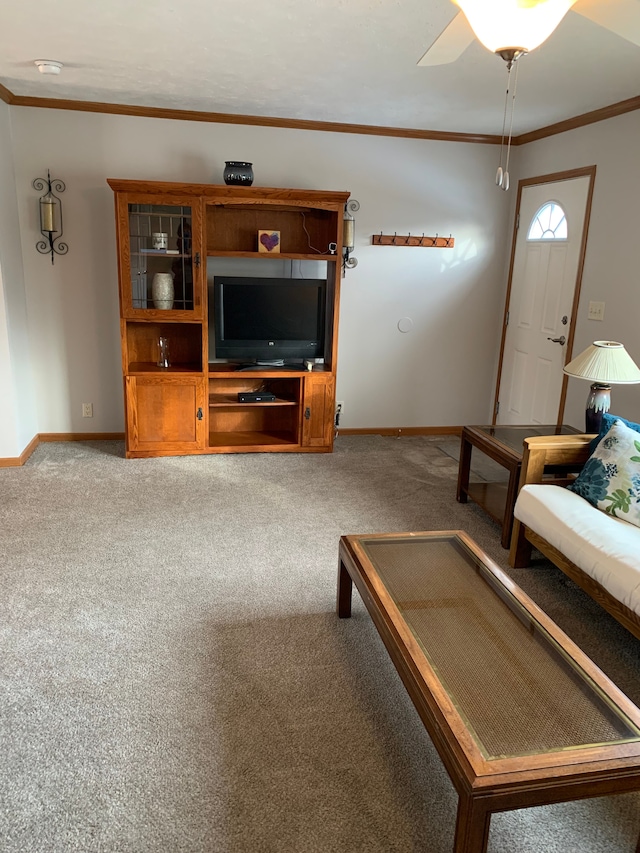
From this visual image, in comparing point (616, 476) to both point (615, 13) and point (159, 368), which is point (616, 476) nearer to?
point (615, 13)

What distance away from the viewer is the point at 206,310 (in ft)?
14.6

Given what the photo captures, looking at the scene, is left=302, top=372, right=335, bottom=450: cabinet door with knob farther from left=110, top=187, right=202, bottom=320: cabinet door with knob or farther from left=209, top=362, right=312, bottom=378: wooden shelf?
left=110, top=187, right=202, bottom=320: cabinet door with knob

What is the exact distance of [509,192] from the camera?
16.9 feet

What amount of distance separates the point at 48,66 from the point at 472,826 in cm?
397

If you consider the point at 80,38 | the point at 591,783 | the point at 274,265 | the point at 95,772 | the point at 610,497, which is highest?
the point at 80,38

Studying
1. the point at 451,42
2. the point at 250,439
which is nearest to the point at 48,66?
the point at 451,42

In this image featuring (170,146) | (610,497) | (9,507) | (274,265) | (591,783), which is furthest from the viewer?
(274,265)

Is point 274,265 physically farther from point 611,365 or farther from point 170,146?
point 611,365

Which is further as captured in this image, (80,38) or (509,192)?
(509,192)

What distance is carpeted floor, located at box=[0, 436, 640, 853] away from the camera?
1656 millimetres

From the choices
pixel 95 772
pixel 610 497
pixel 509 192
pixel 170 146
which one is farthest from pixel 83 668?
pixel 509 192

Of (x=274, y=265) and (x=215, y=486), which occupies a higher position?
(x=274, y=265)

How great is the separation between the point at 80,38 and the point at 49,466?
2.63 metres

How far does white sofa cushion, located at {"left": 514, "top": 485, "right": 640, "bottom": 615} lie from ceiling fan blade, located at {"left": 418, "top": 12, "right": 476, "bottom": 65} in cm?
186
